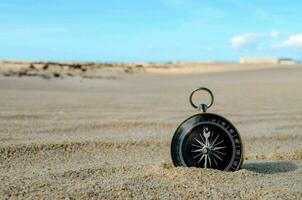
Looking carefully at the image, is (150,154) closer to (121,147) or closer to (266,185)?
(121,147)

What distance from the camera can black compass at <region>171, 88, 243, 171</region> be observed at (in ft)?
8.80

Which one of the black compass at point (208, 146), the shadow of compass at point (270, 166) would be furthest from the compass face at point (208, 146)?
the shadow of compass at point (270, 166)

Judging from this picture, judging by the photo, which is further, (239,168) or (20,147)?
(20,147)

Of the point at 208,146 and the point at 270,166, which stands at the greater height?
the point at 208,146

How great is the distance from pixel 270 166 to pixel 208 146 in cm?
51

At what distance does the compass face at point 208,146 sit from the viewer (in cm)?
268

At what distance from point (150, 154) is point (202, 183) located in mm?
1322

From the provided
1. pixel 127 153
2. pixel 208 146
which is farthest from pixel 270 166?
pixel 127 153

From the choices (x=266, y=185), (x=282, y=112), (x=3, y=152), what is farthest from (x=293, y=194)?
(x=282, y=112)

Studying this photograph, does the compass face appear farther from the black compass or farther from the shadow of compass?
the shadow of compass

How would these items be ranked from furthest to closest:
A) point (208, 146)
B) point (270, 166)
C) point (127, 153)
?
point (127, 153) < point (270, 166) < point (208, 146)

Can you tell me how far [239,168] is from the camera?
8.96 ft

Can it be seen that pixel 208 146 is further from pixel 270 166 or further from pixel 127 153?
pixel 127 153

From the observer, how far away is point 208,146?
2684 mm
